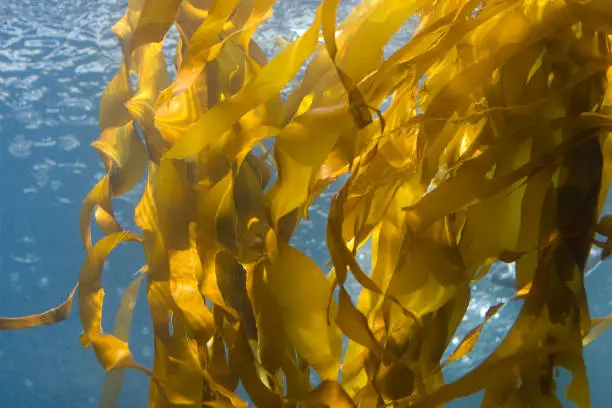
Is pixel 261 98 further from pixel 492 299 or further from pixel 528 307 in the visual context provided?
pixel 492 299

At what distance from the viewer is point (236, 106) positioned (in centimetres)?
64

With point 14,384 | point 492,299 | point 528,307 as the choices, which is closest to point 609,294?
point 492,299

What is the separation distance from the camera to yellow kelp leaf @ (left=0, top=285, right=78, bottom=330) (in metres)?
0.79

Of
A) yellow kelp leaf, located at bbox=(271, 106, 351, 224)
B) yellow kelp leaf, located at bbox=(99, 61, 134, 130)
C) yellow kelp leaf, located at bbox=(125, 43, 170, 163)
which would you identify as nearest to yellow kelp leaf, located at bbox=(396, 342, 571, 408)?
yellow kelp leaf, located at bbox=(271, 106, 351, 224)

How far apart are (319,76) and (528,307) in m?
0.39

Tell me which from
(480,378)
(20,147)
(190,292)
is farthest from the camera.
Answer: (20,147)

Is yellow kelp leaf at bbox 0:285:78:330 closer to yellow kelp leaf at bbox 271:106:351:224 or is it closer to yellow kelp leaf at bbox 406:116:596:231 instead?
yellow kelp leaf at bbox 271:106:351:224

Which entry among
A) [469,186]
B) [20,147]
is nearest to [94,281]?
[469,186]

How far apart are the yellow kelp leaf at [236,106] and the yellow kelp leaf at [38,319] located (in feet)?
1.10

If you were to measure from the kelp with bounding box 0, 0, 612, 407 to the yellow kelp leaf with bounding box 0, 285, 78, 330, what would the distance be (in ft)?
0.54

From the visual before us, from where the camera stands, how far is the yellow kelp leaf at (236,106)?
64 cm

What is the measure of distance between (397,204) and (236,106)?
0.81 ft

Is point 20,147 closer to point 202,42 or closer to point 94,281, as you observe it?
point 94,281

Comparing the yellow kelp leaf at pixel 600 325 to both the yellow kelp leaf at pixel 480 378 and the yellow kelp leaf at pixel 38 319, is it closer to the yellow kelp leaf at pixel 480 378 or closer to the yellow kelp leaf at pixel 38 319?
the yellow kelp leaf at pixel 480 378
